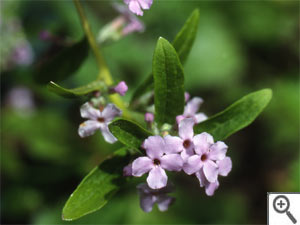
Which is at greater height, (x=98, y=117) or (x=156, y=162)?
(x=98, y=117)

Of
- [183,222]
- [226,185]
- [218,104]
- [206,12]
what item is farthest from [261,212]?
[206,12]

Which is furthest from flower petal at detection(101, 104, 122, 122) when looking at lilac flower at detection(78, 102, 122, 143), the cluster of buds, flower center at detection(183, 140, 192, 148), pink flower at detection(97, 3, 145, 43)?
pink flower at detection(97, 3, 145, 43)

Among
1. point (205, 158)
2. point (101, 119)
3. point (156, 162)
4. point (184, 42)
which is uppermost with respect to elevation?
point (184, 42)

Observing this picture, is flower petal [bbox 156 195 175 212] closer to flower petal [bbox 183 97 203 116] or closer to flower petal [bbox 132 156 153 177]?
flower petal [bbox 132 156 153 177]

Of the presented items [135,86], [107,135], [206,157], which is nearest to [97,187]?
[107,135]

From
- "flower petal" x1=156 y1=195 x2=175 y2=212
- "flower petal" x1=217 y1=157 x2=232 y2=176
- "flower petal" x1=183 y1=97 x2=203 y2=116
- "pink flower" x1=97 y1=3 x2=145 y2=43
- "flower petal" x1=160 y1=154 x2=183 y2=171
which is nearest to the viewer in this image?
"flower petal" x1=160 y1=154 x2=183 y2=171

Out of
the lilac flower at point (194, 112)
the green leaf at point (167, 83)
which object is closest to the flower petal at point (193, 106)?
the lilac flower at point (194, 112)

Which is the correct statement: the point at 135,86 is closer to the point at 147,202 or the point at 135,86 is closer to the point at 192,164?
the point at 147,202

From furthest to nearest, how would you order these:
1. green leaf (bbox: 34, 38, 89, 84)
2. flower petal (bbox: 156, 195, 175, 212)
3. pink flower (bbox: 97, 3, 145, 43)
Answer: pink flower (bbox: 97, 3, 145, 43) < green leaf (bbox: 34, 38, 89, 84) < flower petal (bbox: 156, 195, 175, 212)
